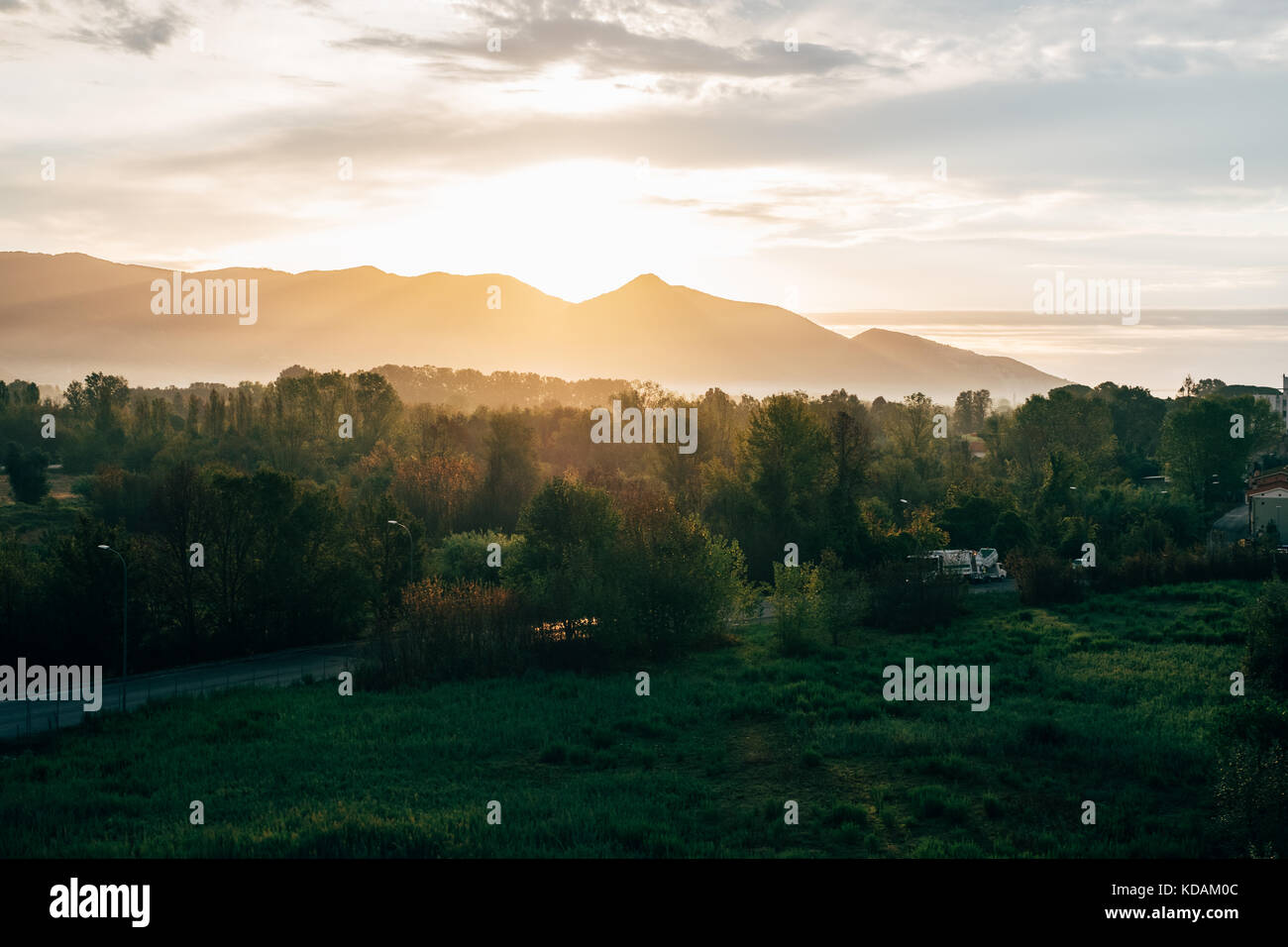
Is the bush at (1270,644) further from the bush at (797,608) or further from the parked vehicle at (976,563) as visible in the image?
the parked vehicle at (976,563)

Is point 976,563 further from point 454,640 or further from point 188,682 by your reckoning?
point 188,682

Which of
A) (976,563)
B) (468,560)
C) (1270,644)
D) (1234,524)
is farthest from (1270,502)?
(468,560)

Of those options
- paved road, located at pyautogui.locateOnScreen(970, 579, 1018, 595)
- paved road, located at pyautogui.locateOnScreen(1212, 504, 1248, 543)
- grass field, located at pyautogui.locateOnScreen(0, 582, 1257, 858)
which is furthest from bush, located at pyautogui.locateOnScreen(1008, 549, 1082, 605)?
paved road, located at pyautogui.locateOnScreen(1212, 504, 1248, 543)

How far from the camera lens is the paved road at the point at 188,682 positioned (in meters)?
39.9

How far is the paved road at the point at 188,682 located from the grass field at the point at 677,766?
3791 mm

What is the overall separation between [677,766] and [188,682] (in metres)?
30.3

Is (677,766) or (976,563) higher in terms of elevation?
(976,563)

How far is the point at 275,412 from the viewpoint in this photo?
115812mm

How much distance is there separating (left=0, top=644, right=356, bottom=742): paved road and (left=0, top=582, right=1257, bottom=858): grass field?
379cm

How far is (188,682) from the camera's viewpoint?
48594 millimetres

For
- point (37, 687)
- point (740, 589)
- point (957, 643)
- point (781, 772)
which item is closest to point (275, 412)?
point (37, 687)

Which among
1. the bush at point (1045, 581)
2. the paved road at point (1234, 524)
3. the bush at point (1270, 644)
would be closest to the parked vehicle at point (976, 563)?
the bush at point (1045, 581)

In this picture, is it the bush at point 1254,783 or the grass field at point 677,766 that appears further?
the grass field at point 677,766
